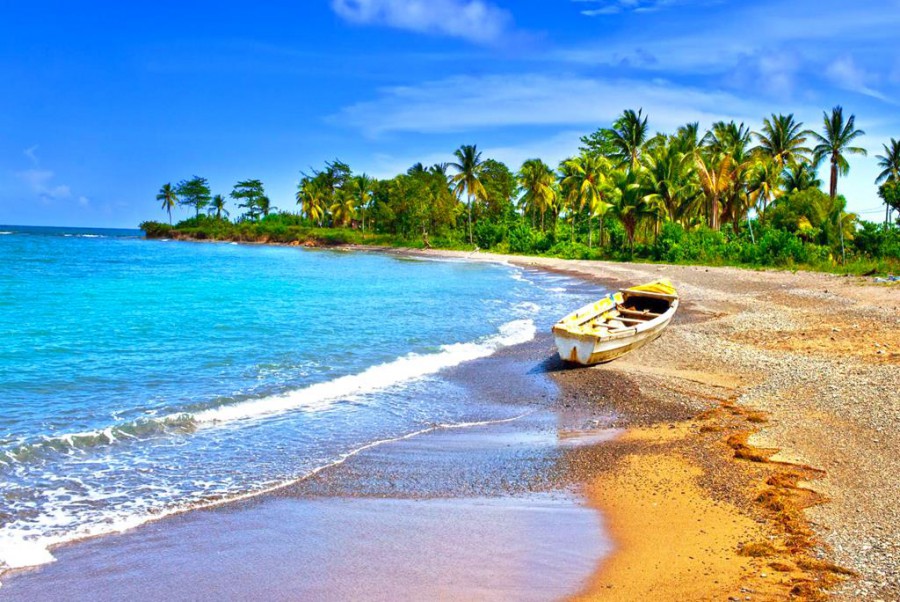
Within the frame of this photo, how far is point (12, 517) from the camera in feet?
20.2

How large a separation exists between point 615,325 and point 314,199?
90.1 metres

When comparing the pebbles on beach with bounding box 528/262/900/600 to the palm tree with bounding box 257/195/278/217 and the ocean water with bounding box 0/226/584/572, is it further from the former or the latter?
the palm tree with bounding box 257/195/278/217

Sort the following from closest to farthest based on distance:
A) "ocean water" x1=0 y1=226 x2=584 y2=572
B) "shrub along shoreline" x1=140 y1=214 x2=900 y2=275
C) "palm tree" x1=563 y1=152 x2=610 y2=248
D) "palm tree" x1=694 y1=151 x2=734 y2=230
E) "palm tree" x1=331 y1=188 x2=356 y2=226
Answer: "ocean water" x1=0 y1=226 x2=584 y2=572 < "shrub along shoreline" x1=140 y1=214 x2=900 y2=275 < "palm tree" x1=694 y1=151 x2=734 y2=230 < "palm tree" x1=563 y1=152 x2=610 y2=248 < "palm tree" x1=331 y1=188 x2=356 y2=226

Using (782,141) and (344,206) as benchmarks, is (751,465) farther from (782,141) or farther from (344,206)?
(344,206)

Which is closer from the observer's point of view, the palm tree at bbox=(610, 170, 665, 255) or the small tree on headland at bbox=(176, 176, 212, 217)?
the palm tree at bbox=(610, 170, 665, 255)

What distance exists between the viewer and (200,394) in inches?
434

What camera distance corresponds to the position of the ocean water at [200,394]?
6867 millimetres

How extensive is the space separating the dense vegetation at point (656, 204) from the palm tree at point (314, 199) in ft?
9.96

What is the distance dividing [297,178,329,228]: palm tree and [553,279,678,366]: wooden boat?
87.1 m

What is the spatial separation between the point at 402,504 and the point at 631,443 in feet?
10.7

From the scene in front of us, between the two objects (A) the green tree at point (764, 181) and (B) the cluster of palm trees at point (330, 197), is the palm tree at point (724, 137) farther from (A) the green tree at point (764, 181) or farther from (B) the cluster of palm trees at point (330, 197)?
(B) the cluster of palm trees at point (330, 197)

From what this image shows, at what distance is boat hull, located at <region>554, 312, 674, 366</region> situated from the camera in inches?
500

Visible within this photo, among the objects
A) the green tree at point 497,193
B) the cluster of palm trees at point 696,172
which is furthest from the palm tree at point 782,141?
the green tree at point 497,193

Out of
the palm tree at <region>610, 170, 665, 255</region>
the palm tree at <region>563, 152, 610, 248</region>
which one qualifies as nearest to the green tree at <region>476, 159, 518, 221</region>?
the palm tree at <region>563, 152, 610, 248</region>
